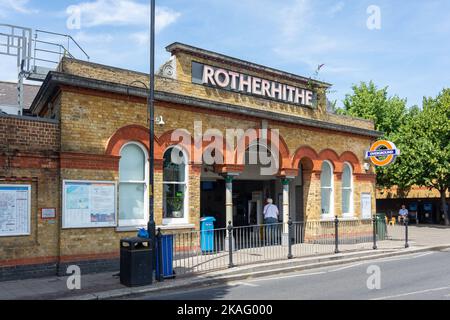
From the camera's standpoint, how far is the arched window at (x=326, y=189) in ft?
61.7

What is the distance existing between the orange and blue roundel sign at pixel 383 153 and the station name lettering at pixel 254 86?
12.7 ft

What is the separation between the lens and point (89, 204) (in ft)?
38.5

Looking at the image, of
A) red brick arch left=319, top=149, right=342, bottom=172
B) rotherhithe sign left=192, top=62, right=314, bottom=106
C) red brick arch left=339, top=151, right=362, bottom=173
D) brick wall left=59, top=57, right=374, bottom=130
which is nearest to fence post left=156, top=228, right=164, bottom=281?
brick wall left=59, top=57, right=374, bottom=130

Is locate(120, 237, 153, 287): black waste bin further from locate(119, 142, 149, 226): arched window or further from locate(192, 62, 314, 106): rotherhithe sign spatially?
locate(192, 62, 314, 106): rotherhithe sign

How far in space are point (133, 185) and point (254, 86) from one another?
20.3 feet

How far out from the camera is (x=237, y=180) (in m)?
20.4

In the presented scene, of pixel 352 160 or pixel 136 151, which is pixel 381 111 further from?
pixel 136 151

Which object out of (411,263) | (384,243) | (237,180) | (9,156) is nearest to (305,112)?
(237,180)

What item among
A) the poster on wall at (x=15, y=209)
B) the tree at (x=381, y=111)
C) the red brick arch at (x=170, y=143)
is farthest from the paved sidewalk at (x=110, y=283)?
the tree at (x=381, y=111)

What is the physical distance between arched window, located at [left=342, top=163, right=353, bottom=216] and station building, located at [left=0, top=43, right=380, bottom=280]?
0.31 meters

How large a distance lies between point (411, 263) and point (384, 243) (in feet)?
16.6

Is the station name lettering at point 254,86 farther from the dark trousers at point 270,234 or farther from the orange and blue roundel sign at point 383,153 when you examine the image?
the dark trousers at point 270,234

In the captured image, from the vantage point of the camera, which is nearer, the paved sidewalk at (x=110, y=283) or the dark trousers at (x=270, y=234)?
the paved sidewalk at (x=110, y=283)
